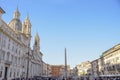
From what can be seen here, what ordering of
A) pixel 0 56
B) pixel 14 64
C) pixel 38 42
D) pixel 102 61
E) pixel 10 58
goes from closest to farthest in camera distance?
pixel 0 56 < pixel 10 58 < pixel 14 64 < pixel 102 61 < pixel 38 42

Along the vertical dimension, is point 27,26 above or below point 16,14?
below

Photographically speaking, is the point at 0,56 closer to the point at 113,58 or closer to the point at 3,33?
the point at 3,33

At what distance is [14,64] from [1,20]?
14.9 m

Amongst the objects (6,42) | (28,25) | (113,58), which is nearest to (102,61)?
(113,58)

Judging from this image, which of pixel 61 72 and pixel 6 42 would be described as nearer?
pixel 6 42

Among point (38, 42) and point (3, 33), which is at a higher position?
point (38, 42)

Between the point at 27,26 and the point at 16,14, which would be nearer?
the point at 16,14

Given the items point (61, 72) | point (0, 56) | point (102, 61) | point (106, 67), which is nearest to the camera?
point (0, 56)

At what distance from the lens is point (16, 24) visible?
2881 inches

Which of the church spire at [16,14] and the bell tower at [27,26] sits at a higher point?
the church spire at [16,14]

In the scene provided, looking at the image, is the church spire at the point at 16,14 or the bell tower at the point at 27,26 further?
the bell tower at the point at 27,26

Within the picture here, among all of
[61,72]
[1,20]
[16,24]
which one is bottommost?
[61,72]

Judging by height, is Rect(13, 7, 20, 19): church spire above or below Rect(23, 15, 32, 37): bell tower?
above

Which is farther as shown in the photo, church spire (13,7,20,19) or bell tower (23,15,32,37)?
bell tower (23,15,32,37)
